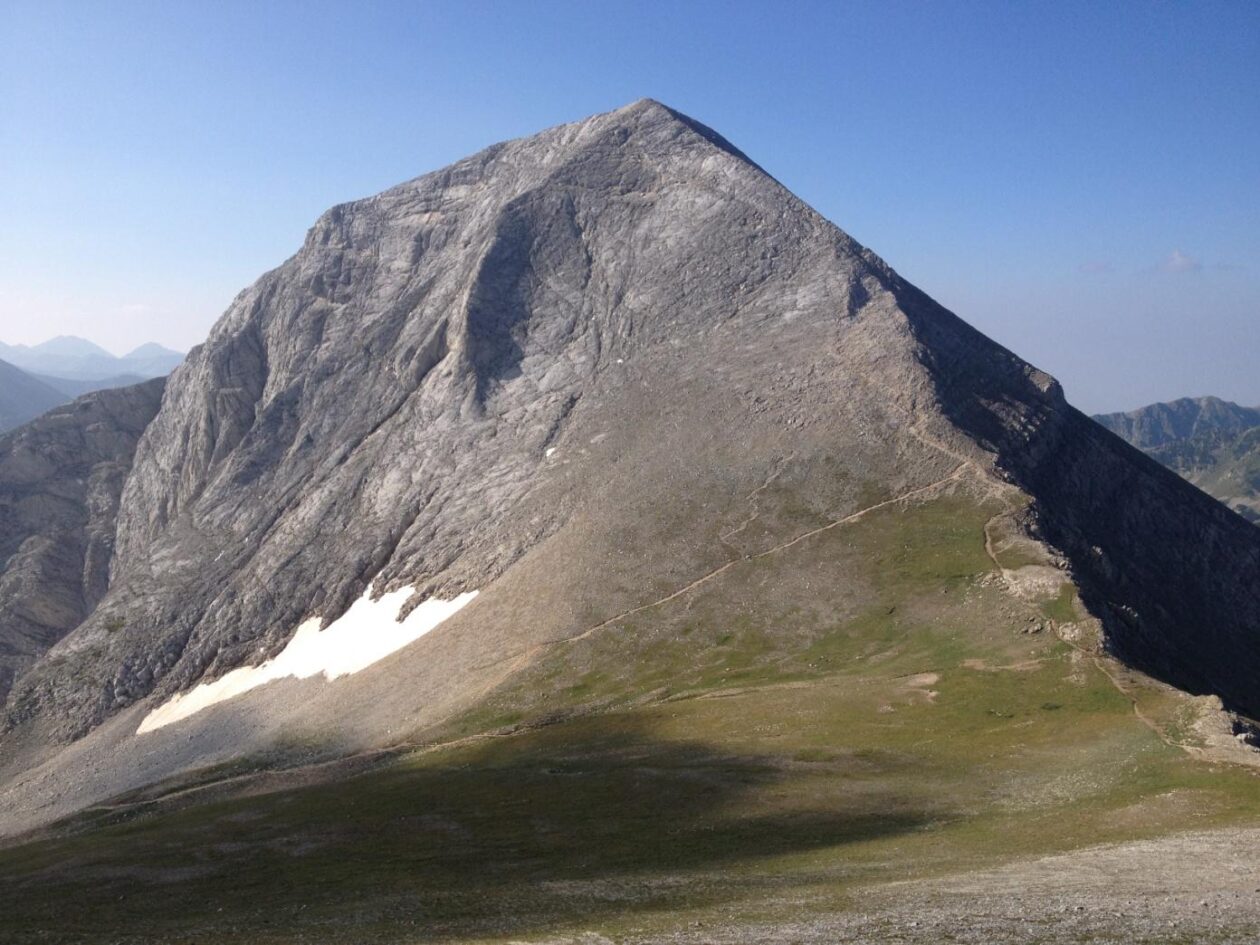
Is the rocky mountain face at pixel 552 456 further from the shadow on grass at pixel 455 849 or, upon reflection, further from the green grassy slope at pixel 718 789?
the shadow on grass at pixel 455 849

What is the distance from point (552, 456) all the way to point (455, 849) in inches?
3143

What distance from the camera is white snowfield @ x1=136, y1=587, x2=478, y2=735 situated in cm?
10550

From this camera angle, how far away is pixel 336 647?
112m

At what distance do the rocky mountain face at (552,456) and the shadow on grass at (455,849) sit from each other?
69.7 feet

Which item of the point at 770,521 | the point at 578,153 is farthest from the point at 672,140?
the point at 770,521

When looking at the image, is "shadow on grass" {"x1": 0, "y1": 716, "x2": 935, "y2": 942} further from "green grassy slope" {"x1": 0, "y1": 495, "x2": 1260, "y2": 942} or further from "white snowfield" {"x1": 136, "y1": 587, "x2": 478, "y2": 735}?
"white snowfield" {"x1": 136, "y1": 587, "x2": 478, "y2": 735}

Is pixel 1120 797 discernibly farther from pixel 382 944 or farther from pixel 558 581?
pixel 558 581

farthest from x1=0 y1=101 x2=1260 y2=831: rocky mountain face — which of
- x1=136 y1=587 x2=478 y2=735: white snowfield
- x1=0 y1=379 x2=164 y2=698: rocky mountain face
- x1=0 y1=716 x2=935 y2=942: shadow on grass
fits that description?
x1=0 y1=716 x2=935 y2=942: shadow on grass

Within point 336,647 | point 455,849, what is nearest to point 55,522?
point 336,647

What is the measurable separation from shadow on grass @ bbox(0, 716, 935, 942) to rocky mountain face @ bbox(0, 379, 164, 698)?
106m

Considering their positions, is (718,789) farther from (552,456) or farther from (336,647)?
(552,456)

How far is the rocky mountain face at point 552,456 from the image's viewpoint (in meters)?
94.9

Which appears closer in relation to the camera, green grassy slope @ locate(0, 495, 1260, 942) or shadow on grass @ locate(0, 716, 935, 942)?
shadow on grass @ locate(0, 716, 935, 942)

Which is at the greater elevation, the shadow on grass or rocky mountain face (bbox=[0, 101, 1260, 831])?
rocky mountain face (bbox=[0, 101, 1260, 831])
